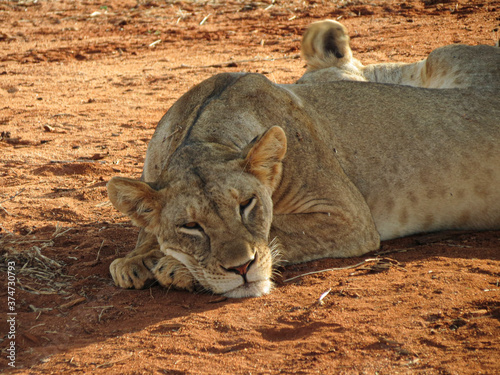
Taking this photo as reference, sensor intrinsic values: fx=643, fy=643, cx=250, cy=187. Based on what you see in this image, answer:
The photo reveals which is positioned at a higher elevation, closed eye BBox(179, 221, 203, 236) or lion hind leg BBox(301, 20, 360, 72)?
lion hind leg BBox(301, 20, 360, 72)

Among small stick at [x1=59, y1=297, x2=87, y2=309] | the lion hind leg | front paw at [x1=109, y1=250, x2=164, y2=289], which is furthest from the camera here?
the lion hind leg

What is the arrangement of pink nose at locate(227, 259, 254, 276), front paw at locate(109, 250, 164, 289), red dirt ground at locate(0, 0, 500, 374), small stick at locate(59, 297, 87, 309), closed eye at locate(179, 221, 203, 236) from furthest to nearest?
1. front paw at locate(109, 250, 164, 289)
2. small stick at locate(59, 297, 87, 309)
3. closed eye at locate(179, 221, 203, 236)
4. pink nose at locate(227, 259, 254, 276)
5. red dirt ground at locate(0, 0, 500, 374)

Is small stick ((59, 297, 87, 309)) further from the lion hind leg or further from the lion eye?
the lion hind leg

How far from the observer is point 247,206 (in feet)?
13.8

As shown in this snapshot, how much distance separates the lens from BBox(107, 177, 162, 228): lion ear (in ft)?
13.7

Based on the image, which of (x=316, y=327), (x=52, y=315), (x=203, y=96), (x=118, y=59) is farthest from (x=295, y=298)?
(x=118, y=59)

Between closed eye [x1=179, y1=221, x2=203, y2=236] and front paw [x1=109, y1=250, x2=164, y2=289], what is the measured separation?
56 centimetres

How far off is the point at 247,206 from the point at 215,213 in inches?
10.9

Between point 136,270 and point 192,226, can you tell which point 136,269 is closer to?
point 136,270

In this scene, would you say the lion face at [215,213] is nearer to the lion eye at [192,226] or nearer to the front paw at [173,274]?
the lion eye at [192,226]

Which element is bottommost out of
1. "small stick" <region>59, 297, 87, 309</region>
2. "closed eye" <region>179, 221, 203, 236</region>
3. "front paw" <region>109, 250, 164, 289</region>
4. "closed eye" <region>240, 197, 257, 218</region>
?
"small stick" <region>59, 297, 87, 309</region>

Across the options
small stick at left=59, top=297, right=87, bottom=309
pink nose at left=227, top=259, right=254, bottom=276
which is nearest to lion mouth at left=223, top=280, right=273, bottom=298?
pink nose at left=227, top=259, right=254, bottom=276

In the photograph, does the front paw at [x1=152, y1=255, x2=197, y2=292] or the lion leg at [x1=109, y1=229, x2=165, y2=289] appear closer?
the front paw at [x1=152, y1=255, x2=197, y2=292]

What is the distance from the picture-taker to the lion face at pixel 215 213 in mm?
3984
